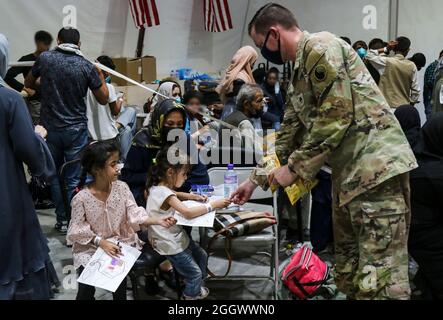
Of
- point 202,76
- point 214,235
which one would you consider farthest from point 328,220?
point 202,76

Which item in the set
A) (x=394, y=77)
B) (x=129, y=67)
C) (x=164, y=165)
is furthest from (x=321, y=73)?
(x=129, y=67)

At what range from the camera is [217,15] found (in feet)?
28.6

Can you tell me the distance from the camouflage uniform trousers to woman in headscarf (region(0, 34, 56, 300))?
1471 millimetres

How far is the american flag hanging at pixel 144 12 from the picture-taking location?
769 centimetres

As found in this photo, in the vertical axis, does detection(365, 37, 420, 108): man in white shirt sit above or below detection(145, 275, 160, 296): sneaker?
above

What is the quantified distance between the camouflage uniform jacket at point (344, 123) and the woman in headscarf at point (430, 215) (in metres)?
0.78

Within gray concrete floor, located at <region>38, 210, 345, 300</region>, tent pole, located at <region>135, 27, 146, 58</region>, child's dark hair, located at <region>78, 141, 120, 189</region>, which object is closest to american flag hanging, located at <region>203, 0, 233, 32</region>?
tent pole, located at <region>135, 27, 146, 58</region>

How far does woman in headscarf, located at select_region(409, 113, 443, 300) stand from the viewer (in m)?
2.60

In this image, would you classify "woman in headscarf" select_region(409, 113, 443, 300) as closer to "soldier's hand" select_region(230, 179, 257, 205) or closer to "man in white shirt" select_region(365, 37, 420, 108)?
"soldier's hand" select_region(230, 179, 257, 205)

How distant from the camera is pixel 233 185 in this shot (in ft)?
10.1

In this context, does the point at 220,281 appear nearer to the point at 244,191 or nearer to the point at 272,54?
the point at 244,191

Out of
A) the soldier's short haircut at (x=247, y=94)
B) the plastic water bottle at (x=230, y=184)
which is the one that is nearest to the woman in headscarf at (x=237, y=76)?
the soldier's short haircut at (x=247, y=94)

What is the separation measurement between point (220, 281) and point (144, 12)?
5.55 m

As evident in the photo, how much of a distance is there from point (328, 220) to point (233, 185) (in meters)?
0.90
